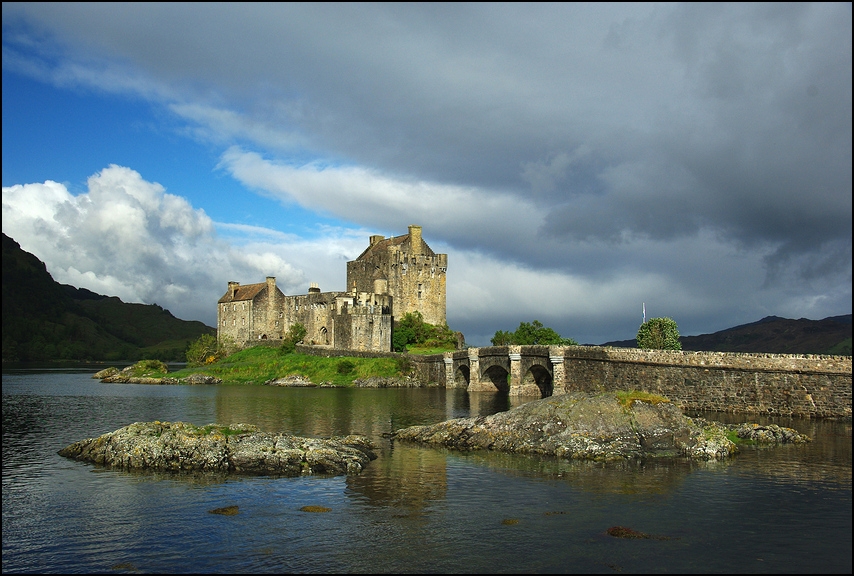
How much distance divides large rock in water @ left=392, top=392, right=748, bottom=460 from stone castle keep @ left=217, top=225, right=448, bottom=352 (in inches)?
1993

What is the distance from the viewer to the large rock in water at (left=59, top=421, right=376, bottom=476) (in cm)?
2648

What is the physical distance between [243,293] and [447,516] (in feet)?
287

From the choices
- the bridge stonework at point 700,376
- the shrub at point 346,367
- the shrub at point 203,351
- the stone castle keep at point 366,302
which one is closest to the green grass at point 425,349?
the stone castle keep at point 366,302

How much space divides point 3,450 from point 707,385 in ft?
125

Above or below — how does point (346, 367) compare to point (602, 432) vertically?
above

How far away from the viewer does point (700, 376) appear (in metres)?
44.2

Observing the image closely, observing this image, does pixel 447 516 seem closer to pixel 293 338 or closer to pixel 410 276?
pixel 410 276

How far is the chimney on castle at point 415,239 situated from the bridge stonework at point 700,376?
96.1 feet

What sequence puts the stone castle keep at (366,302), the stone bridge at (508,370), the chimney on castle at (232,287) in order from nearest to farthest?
the stone bridge at (508,370)
the stone castle keep at (366,302)
the chimney on castle at (232,287)

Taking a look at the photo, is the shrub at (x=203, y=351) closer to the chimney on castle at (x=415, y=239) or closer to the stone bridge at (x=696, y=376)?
the chimney on castle at (x=415, y=239)

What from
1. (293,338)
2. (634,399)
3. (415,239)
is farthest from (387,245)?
(634,399)

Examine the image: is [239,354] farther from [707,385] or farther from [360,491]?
[360,491]

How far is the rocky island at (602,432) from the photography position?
28.8 m

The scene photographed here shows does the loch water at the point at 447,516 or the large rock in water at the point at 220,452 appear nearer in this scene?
the loch water at the point at 447,516
